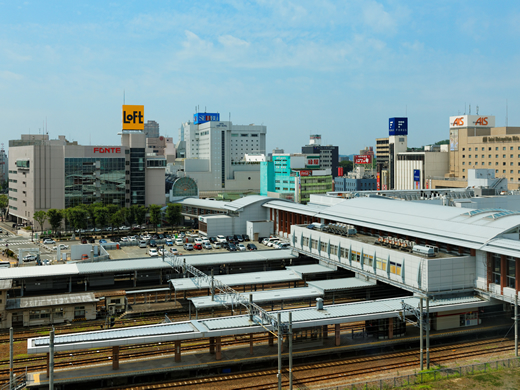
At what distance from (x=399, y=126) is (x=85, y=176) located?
105 metres

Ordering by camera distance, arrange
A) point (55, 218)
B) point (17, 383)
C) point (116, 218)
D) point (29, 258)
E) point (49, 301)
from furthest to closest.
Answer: point (116, 218) < point (55, 218) < point (29, 258) < point (49, 301) < point (17, 383)

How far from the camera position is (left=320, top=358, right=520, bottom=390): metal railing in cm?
3018

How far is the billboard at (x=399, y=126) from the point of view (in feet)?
556

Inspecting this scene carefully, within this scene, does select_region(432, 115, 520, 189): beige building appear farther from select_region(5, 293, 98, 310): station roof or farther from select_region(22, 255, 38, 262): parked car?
select_region(5, 293, 98, 310): station roof

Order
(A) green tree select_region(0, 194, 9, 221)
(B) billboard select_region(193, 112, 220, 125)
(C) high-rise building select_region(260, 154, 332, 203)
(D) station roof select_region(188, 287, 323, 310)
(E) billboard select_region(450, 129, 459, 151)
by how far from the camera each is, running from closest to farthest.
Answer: (D) station roof select_region(188, 287, 323, 310)
(C) high-rise building select_region(260, 154, 332, 203)
(A) green tree select_region(0, 194, 9, 221)
(E) billboard select_region(450, 129, 459, 151)
(B) billboard select_region(193, 112, 220, 125)

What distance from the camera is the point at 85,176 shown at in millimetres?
102438

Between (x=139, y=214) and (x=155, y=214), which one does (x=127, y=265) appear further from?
(x=139, y=214)

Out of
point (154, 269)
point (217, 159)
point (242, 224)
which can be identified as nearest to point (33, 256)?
point (154, 269)

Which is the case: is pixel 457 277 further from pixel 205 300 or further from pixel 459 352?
pixel 205 300

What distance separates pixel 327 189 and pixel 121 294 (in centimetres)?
8807

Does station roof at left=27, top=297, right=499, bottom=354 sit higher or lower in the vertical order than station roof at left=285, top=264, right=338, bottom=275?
lower

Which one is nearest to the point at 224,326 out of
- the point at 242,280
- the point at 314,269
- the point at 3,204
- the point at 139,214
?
the point at 242,280

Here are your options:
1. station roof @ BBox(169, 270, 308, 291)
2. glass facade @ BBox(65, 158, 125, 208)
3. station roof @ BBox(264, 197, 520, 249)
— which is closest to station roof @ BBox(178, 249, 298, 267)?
station roof @ BBox(169, 270, 308, 291)

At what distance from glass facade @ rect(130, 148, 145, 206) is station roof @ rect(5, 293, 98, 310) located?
6137cm
